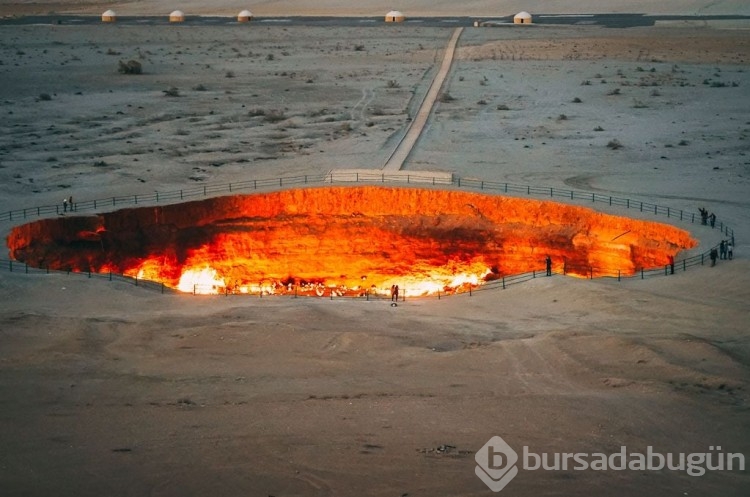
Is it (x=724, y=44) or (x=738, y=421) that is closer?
(x=738, y=421)

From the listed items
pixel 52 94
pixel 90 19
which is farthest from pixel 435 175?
pixel 90 19

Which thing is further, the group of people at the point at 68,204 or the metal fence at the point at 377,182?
the group of people at the point at 68,204

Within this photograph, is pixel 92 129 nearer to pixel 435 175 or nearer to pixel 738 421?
pixel 435 175

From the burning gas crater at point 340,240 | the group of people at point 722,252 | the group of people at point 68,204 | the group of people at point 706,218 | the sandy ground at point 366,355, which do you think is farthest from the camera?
the group of people at point 68,204

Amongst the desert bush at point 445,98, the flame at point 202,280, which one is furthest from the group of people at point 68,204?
the desert bush at point 445,98

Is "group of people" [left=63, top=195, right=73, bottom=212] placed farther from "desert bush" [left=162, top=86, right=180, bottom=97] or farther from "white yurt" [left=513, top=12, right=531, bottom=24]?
"white yurt" [left=513, top=12, right=531, bottom=24]

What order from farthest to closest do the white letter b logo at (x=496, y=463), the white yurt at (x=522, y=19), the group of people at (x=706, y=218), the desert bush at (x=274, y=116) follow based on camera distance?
the white yurt at (x=522, y=19), the desert bush at (x=274, y=116), the group of people at (x=706, y=218), the white letter b logo at (x=496, y=463)

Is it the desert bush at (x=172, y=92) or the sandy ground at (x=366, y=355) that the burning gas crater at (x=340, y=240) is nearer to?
the sandy ground at (x=366, y=355)
